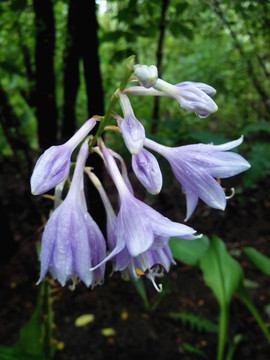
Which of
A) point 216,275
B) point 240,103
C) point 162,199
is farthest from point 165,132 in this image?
point 216,275

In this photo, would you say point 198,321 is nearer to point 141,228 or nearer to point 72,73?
point 141,228

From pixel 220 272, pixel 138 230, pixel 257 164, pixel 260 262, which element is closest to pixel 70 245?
pixel 138 230

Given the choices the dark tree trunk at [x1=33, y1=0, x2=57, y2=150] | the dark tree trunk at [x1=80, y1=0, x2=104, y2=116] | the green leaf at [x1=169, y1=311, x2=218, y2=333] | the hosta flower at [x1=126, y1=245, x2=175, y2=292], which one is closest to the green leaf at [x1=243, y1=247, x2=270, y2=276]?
the green leaf at [x1=169, y1=311, x2=218, y2=333]

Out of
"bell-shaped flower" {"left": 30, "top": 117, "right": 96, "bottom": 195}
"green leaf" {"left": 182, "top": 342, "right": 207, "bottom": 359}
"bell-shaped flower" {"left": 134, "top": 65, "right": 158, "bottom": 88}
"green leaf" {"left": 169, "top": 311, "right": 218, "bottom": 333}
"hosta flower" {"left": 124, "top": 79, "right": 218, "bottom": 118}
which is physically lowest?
"green leaf" {"left": 182, "top": 342, "right": 207, "bottom": 359}

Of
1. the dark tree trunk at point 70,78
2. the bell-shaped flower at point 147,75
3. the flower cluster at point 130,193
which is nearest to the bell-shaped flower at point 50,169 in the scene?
the flower cluster at point 130,193

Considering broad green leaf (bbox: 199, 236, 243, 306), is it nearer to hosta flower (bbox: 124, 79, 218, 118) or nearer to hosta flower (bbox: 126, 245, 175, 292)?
hosta flower (bbox: 126, 245, 175, 292)

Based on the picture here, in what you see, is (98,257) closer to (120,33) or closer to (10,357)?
(10,357)
